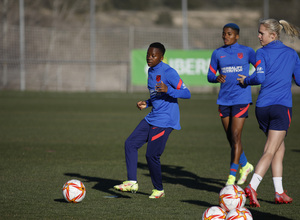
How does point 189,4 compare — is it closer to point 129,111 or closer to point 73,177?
point 129,111

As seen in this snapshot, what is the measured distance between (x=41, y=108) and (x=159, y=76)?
1493cm

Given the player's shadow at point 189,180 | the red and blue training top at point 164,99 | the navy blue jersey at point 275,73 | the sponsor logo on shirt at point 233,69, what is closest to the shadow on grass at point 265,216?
the navy blue jersey at point 275,73

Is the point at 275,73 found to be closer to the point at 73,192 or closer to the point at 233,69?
the point at 233,69

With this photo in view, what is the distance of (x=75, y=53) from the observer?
3878 cm

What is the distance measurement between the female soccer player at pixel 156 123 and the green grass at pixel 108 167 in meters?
0.28

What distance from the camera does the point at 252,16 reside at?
198 ft

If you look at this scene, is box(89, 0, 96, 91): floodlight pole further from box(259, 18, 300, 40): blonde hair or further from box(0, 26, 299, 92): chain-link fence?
box(259, 18, 300, 40): blonde hair

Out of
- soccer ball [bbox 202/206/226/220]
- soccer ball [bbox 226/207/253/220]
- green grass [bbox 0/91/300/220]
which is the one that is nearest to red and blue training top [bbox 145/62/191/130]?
green grass [bbox 0/91/300/220]

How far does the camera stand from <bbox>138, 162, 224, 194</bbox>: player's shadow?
7.45 meters

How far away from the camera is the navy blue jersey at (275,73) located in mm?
6164

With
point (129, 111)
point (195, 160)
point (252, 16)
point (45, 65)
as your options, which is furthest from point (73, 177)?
point (252, 16)

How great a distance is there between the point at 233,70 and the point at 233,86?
230 millimetres

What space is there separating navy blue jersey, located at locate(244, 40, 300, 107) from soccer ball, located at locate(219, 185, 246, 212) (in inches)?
43.4

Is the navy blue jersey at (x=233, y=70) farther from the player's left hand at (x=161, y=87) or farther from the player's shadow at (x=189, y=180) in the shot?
the player's left hand at (x=161, y=87)
